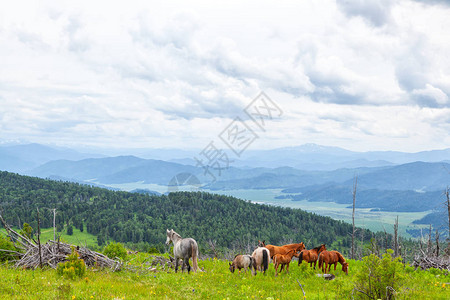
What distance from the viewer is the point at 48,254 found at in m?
17.1

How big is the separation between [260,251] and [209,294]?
597 cm

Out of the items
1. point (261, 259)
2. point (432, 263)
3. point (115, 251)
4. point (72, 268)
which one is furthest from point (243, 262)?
point (432, 263)

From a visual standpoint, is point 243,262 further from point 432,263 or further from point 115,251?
point 432,263

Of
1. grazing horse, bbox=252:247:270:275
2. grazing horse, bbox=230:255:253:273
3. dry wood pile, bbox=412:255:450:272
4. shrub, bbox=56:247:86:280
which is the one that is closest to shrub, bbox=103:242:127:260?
shrub, bbox=56:247:86:280

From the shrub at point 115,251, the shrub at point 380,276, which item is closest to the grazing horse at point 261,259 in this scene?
the shrub at point 380,276

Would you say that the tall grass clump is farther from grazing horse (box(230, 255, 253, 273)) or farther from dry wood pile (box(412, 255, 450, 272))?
dry wood pile (box(412, 255, 450, 272))

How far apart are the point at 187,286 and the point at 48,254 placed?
882 cm

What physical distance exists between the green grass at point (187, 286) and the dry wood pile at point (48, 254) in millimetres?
916

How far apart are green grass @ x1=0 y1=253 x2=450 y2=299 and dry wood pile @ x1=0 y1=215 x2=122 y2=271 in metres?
0.92

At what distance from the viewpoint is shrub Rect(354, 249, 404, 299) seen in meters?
11.2

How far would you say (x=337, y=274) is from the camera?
1908 centimetres

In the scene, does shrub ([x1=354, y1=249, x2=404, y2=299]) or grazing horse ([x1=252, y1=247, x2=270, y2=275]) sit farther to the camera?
grazing horse ([x1=252, y1=247, x2=270, y2=275])

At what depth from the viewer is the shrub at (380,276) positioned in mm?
11188

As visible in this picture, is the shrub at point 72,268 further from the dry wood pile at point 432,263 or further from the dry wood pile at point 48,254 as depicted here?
the dry wood pile at point 432,263
